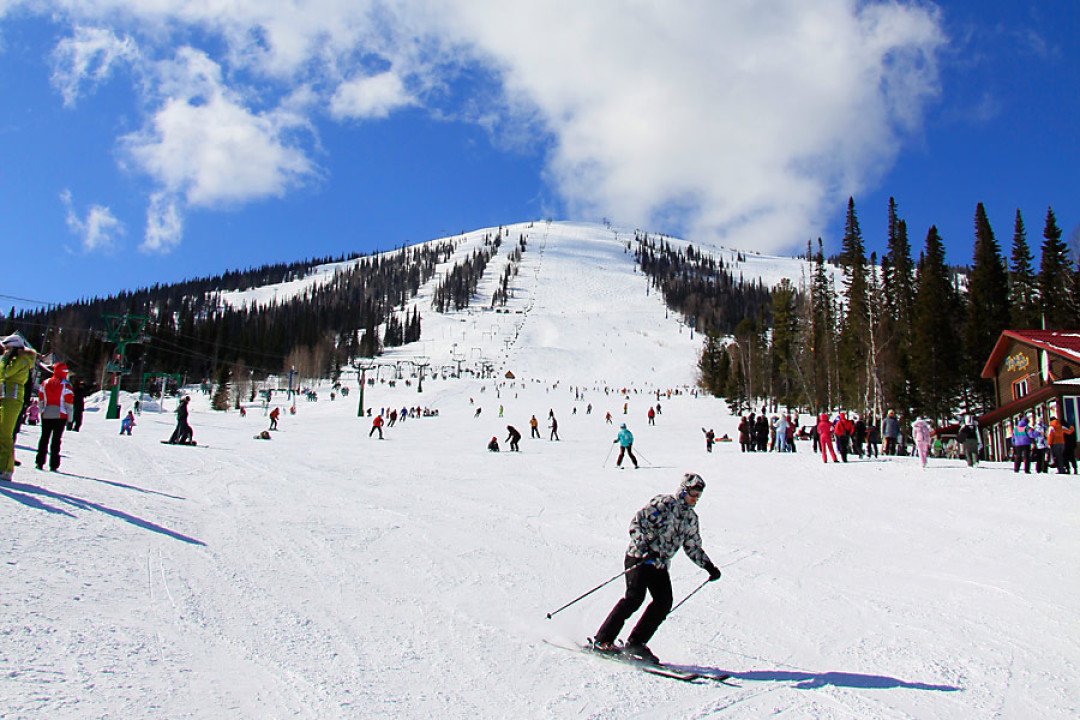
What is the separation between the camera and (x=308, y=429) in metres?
30.2

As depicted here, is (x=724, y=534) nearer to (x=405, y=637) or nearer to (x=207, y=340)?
(x=405, y=637)

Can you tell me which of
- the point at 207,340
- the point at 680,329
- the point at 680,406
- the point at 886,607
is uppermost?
the point at 680,329

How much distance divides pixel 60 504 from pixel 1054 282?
51341mm

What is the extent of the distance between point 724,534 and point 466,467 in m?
8.84

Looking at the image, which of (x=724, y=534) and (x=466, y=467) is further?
(x=466, y=467)

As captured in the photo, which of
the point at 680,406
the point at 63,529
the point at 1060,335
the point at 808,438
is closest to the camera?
the point at 63,529

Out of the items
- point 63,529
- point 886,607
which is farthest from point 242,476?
point 886,607

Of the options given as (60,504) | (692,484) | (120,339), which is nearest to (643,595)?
(692,484)

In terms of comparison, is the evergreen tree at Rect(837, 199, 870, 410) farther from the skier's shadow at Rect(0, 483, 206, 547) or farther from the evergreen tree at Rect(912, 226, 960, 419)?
the skier's shadow at Rect(0, 483, 206, 547)

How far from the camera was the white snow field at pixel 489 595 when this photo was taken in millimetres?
3639

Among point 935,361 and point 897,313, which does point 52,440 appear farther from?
point 897,313

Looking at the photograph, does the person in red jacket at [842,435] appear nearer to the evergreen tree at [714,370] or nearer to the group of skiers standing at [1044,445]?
the group of skiers standing at [1044,445]

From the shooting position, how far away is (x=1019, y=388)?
27922mm

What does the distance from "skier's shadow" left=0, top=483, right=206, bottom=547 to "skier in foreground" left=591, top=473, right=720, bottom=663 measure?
4406 millimetres
